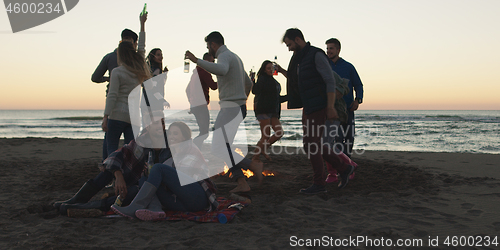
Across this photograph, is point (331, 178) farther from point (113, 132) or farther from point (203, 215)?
point (113, 132)

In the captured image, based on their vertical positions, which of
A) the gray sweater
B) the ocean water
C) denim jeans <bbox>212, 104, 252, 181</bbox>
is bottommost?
the ocean water

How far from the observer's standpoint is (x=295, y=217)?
3.09 metres

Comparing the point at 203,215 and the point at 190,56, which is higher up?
the point at 190,56

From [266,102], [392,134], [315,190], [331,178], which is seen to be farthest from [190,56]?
[392,134]

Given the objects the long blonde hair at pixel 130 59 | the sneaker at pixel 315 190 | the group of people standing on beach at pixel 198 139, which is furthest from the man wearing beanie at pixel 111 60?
the sneaker at pixel 315 190

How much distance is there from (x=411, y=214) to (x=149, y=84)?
3.44m

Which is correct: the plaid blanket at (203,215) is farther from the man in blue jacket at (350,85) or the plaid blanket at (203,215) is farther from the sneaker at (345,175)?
the man in blue jacket at (350,85)

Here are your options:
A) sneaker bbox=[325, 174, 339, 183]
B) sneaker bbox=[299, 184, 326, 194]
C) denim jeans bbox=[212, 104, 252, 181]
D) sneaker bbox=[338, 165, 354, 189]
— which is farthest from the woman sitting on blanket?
sneaker bbox=[325, 174, 339, 183]

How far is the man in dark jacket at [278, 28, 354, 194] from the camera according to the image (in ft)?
12.7

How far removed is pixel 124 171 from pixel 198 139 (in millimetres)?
2120

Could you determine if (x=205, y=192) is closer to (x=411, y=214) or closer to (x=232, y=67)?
(x=232, y=67)

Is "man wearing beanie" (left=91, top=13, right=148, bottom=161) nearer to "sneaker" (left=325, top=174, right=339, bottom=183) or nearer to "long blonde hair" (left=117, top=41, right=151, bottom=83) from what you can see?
"long blonde hair" (left=117, top=41, right=151, bottom=83)

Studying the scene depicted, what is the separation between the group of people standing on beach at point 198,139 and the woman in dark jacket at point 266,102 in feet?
5.30

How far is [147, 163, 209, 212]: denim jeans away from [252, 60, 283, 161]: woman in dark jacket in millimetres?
3272
